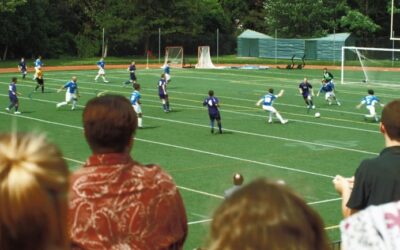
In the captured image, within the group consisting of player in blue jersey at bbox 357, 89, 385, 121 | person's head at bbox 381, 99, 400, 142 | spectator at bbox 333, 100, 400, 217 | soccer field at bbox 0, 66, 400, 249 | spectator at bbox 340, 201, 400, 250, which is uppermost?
person's head at bbox 381, 99, 400, 142

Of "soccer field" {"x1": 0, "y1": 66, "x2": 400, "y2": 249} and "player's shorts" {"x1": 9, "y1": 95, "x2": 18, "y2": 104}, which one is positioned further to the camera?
"player's shorts" {"x1": 9, "y1": 95, "x2": 18, "y2": 104}

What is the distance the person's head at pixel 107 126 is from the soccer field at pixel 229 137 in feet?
17.3

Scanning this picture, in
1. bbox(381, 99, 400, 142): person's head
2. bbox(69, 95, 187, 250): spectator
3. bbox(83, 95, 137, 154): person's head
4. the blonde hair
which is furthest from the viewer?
bbox(381, 99, 400, 142): person's head

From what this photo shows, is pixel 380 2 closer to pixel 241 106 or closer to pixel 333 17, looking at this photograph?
pixel 333 17

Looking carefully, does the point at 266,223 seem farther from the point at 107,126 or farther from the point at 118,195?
the point at 107,126

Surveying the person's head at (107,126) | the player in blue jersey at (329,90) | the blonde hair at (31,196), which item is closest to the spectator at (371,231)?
the blonde hair at (31,196)

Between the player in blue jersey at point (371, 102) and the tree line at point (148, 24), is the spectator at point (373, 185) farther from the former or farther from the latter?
the tree line at point (148, 24)

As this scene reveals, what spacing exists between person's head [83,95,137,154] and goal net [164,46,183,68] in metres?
58.1

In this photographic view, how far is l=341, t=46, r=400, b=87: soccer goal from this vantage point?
48.5 metres

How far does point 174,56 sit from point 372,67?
1700cm

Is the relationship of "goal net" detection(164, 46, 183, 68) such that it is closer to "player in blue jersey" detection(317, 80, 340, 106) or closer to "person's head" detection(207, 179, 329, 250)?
"player in blue jersey" detection(317, 80, 340, 106)

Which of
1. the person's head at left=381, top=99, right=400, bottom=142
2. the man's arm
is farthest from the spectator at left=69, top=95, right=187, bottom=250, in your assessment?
the person's head at left=381, top=99, right=400, bottom=142

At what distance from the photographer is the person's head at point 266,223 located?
259 cm

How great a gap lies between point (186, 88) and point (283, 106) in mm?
9577
